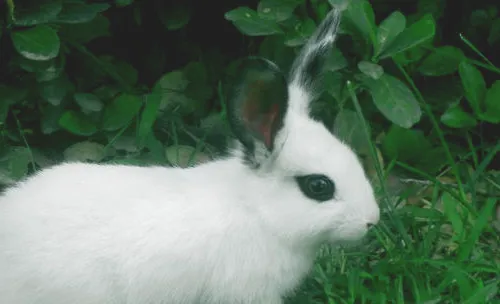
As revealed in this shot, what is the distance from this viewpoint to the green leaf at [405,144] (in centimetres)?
411

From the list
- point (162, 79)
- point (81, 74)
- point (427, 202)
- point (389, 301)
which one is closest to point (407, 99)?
point (427, 202)

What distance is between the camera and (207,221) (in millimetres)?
3090

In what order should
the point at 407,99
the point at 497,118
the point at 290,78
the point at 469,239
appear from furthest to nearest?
the point at 497,118
the point at 407,99
the point at 469,239
the point at 290,78

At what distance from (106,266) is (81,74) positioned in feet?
4.95

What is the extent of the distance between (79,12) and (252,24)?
72cm

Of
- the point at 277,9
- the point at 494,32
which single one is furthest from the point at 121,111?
the point at 494,32

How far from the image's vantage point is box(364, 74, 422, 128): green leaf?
376 centimetres

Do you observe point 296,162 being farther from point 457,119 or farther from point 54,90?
point 54,90

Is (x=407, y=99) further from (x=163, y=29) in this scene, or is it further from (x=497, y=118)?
(x=163, y=29)

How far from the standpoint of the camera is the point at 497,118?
13.4 ft

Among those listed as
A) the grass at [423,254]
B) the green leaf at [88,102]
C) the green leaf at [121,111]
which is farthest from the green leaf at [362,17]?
the green leaf at [88,102]

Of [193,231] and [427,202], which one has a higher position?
[193,231]

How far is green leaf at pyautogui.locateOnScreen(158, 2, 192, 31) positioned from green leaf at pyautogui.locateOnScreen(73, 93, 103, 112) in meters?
0.49

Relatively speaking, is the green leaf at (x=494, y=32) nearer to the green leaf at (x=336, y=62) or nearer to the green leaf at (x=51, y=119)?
the green leaf at (x=336, y=62)
